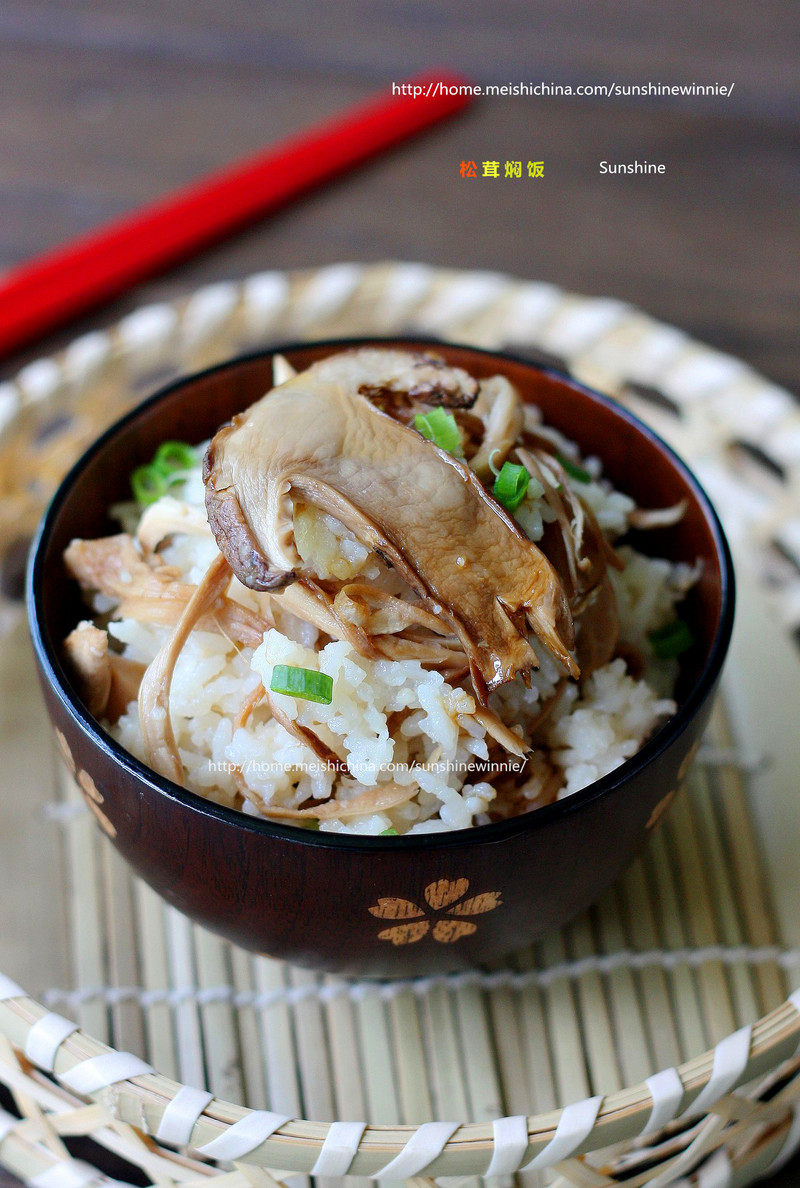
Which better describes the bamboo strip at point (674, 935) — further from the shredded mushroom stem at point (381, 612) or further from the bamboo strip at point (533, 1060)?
the shredded mushroom stem at point (381, 612)

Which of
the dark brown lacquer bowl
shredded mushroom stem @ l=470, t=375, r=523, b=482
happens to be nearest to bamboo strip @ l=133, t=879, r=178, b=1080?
the dark brown lacquer bowl

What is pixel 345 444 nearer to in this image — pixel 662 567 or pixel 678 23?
pixel 662 567

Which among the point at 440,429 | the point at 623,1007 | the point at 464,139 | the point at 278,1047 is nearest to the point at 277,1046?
the point at 278,1047

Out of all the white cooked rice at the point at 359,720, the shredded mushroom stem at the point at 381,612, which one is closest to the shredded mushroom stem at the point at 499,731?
the white cooked rice at the point at 359,720

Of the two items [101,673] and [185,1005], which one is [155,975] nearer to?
[185,1005]

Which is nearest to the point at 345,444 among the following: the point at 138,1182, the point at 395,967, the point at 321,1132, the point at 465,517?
the point at 465,517

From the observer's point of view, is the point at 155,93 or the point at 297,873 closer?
the point at 297,873
